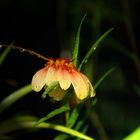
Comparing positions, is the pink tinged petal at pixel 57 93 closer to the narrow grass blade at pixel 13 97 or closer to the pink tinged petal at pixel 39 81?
the pink tinged petal at pixel 39 81

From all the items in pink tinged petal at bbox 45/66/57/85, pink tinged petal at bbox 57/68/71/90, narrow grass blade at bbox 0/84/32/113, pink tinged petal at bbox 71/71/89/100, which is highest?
narrow grass blade at bbox 0/84/32/113

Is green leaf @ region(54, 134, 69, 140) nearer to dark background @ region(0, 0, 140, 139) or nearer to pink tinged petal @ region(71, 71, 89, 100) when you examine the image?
pink tinged petal @ region(71, 71, 89, 100)

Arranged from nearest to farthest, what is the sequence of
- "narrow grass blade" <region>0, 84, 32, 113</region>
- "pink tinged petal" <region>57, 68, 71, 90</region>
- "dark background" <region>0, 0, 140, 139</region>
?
"pink tinged petal" <region>57, 68, 71, 90</region>
"narrow grass blade" <region>0, 84, 32, 113</region>
"dark background" <region>0, 0, 140, 139</region>

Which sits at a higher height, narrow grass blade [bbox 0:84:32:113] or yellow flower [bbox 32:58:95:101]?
narrow grass blade [bbox 0:84:32:113]

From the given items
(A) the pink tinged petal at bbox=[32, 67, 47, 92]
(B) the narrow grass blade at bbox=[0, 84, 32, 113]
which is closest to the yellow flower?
(A) the pink tinged petal at bbox=[32, 67, 47, 92]

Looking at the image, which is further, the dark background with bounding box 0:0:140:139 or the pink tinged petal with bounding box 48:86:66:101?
the dark background with bounding box 0:0:140:139

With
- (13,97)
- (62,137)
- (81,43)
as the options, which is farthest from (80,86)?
(81,43)

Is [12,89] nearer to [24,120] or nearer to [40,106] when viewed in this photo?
[40,106]

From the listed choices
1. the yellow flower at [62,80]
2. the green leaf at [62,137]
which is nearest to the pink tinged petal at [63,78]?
the yellow flower at [62,80]

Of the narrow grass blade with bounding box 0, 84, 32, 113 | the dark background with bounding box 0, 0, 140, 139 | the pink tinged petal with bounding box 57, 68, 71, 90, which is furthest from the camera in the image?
the dark background with bounding box 0, 0, 140, 139

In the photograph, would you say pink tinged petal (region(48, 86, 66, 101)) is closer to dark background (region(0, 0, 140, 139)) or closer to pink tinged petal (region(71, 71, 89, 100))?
pink tinged petal (region(71, 71, 89, 100))
